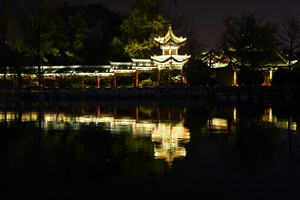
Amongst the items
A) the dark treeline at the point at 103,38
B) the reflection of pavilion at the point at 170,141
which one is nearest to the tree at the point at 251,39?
the dark treeline at the point at 103,38

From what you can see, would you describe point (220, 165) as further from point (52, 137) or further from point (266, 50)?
point (266, 50)

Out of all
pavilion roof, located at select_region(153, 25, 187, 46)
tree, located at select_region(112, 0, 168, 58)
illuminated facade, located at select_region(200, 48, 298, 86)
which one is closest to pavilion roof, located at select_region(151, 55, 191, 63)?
pavilion roof, located at select_region(153, 25, 187, 46)

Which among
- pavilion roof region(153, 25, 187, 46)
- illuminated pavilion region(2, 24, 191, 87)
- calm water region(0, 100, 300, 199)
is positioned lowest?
calm water region(0, 100, 300, 199)

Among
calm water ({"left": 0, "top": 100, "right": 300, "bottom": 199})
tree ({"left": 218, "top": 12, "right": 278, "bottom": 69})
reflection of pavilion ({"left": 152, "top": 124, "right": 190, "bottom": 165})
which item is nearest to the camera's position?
calm water ({"left": 0, "top": 100, "right": 300, "bottom": 199})

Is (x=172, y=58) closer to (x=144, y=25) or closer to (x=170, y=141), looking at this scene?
Answer: (x=144, y=25)

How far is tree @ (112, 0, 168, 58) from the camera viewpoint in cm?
5778

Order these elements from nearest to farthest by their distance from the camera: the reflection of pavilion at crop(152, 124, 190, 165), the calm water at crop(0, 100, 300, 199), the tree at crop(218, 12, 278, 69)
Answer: the calm water at crop(0, 100, 300, 199)
the reflection of pavilion at crop(152, 124, 190, 165)
the tree at crop(218, 12, 278, 69)

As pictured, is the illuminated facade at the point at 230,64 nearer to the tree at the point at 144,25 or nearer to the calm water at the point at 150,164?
the tree at the point at 144,25

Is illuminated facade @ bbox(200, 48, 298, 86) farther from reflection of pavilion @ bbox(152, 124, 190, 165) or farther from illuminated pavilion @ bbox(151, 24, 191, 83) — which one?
reflection of pavilion @ bbox(152, 124, 190, 165)

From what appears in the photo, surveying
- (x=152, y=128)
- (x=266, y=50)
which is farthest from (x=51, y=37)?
(x=152, y=128)

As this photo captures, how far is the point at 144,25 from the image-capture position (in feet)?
191

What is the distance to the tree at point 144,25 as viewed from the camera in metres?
57.8

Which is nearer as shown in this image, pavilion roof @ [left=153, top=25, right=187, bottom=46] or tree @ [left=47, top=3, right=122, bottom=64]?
pavilion roof @ [left=153, top=25, right=187, bottom=46]

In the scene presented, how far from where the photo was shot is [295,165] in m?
7.62
